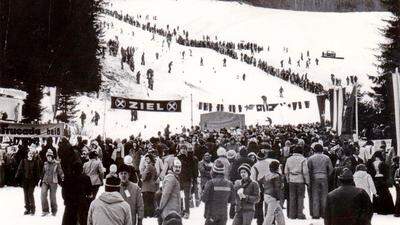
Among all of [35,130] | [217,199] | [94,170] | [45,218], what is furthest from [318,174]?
[35,130]

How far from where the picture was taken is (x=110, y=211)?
263 inches

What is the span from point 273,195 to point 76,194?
309 centimetres

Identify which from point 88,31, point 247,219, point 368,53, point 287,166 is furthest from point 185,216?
point 368,53

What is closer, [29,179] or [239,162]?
[239,162]

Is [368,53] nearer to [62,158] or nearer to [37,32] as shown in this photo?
[37,32]

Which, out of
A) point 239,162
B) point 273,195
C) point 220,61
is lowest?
point 273,195

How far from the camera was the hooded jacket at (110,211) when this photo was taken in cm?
668

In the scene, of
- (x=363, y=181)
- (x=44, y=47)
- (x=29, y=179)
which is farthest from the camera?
(x=44, y=47)

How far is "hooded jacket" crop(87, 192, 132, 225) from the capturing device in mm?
6680

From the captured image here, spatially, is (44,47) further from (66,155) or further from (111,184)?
(111,184)

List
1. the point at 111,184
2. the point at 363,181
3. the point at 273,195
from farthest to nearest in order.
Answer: the point at 363,181 < the point at 273,195 < the point at 111,184

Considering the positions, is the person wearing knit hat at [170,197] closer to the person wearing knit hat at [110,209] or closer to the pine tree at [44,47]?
the person wearing knit hat at [110,209]

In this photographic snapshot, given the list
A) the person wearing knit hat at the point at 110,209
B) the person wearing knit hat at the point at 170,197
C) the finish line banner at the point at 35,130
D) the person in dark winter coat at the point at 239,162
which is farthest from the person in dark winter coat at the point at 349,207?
the finish line banner at the point at 35,130

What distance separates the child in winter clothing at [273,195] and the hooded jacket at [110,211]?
12.5 ft
